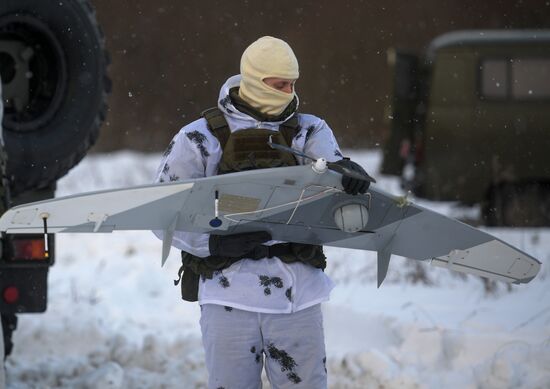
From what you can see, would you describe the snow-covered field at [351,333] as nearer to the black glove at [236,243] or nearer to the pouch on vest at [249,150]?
the black glove at [236,243]

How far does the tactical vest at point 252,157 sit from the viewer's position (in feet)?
11.8

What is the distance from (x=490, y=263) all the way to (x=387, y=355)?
1653 mm

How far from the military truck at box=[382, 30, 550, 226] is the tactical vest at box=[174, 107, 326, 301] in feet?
26.1

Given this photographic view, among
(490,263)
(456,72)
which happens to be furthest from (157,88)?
(490,263)

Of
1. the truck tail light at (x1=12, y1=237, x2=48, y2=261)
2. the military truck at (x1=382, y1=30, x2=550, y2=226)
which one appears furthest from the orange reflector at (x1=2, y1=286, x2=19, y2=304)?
the military truck at (x1=382, y1=30, x2=550, y2=226)

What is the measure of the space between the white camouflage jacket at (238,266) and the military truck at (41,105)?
1.76m

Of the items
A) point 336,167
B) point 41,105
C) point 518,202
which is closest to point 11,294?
point 41,105

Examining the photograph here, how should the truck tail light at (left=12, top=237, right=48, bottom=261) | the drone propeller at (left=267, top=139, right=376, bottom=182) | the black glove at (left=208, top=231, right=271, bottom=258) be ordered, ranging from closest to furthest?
the drone propeller at (left=267, top=139, right=376, bottom=182), the black glove at (left=208, top=231, right=271, bottom=258), the truck tail light at (left=12, top=237, right=48, bottom=261)

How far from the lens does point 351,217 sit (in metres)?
3.60

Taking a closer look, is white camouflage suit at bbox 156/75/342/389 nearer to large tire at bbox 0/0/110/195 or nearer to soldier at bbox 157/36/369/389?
soldier at bbox 157/36/369/389

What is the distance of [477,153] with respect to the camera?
12.0 metres

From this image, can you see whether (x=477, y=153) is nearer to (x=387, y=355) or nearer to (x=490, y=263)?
(x=387, y=355)

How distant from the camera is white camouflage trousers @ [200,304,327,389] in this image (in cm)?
360

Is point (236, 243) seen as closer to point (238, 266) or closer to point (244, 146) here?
point (238, 266)
